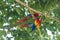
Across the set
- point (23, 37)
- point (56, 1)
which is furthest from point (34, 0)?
point (23, 37)

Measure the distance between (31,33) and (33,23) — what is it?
0.95 feet

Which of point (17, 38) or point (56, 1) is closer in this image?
point (56, 1)

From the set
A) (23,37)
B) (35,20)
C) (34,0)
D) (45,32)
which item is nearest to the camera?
(35,20)

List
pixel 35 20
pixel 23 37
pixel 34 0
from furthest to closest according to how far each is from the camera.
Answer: pixel 23 37
pixel 34 0
pixel 35 20

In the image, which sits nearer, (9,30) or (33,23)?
(33,23)

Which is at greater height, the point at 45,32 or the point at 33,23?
the point at 45,32

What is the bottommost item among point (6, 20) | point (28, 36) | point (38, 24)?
point (38, 24)

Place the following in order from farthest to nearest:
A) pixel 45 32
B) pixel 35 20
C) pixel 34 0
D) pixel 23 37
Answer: pixel 45 32 < pixel 23 37 < pixel 34 0 < pixel 35 20

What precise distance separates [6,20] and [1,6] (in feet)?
0.36

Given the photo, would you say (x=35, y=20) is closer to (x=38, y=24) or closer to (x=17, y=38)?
(x=38, y=24)

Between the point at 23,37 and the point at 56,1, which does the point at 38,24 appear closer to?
the point at 56,1

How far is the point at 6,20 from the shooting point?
1.37 m

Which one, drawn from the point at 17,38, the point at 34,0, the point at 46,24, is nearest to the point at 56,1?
the point at 34,0

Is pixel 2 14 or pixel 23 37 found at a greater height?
pixel 2 14
